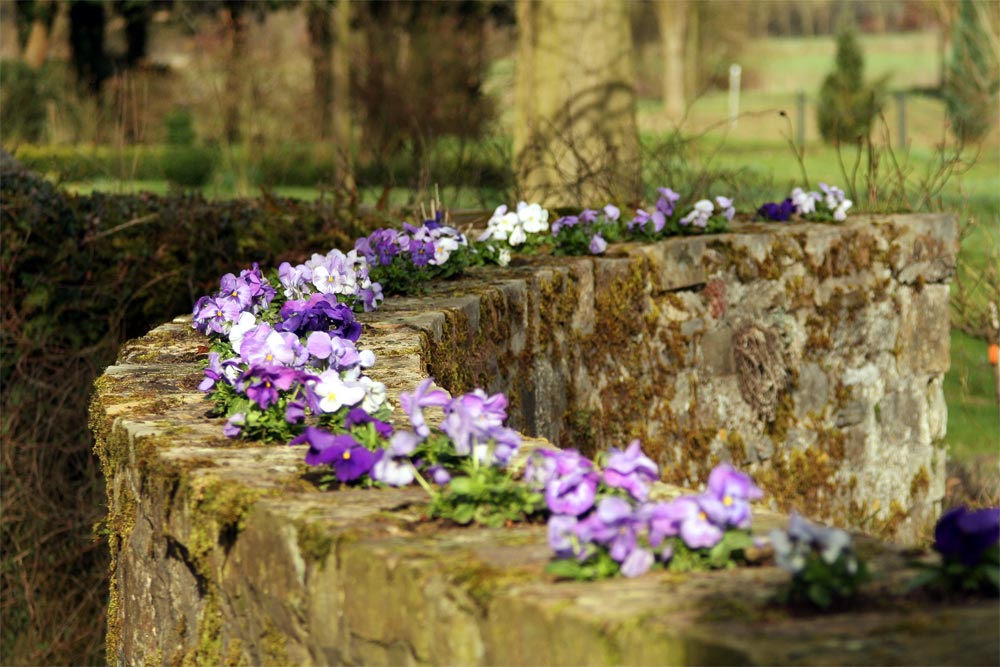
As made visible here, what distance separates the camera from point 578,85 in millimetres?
8656

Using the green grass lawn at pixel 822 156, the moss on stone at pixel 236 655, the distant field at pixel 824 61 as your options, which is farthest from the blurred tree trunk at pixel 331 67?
the distant field at pixel 824 61

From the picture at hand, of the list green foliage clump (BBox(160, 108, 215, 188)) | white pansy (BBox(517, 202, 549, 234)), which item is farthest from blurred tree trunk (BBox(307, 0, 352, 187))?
white pansy (BBox(517, 202, 549, 234))

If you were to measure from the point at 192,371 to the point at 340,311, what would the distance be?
0.47 metres

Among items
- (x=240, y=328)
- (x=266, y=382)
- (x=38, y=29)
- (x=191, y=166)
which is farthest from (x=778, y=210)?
(x=38, y=29)

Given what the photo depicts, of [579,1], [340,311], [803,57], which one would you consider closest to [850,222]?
[579,1]

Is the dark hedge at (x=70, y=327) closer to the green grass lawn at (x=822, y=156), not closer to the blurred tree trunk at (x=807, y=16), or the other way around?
the green grass lawn at (x=822, y=156)

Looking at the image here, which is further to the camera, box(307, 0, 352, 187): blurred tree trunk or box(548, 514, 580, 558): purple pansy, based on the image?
box(307, 0, 352, 187): blurred tree trunk

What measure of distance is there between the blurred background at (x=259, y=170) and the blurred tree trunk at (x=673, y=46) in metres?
0.07

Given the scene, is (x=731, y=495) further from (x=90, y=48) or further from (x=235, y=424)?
(x=90, y=48)

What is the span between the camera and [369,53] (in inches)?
688

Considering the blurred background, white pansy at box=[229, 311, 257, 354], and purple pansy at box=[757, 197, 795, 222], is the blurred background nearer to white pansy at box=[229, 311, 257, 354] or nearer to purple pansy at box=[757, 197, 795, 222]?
purple pansy at box=[757, 197, 795, 222]

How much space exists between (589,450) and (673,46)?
24.5 metres

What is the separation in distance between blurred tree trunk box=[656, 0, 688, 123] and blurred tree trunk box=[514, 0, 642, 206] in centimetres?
1929

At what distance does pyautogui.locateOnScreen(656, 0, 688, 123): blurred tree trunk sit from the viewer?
92.3 ft
